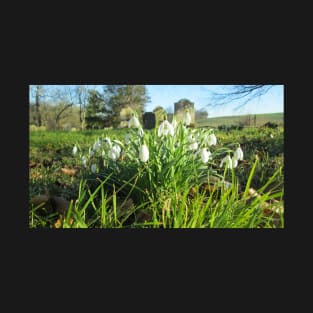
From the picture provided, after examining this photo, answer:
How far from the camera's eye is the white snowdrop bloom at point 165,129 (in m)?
3.15

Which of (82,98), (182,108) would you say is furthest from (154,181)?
(82,98)

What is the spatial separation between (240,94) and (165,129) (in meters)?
0.79

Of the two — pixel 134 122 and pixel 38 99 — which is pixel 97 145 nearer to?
pixel 134 122

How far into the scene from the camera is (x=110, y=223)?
311 cm

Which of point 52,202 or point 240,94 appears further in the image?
point 240,94

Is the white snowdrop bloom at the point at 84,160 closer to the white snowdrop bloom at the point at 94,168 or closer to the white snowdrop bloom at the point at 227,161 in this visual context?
the white snowdrop bloom at the point at 94,168

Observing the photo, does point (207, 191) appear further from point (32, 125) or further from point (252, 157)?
point (32, 125)

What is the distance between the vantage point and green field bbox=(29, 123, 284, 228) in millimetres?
3020

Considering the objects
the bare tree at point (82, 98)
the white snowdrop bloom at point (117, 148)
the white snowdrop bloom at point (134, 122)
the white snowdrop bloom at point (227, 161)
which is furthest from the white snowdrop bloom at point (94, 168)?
the white snowdrop bloom at point (227, 161)

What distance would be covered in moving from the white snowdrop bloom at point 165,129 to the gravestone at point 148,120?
0.37 meters

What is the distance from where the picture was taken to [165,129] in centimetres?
318

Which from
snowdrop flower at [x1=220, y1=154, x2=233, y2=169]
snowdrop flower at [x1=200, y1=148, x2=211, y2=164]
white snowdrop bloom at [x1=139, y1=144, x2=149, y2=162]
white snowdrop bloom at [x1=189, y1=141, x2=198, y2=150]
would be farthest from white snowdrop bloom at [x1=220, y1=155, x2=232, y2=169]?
white snowdrop bloom at [x1=139, y1=144, x2=149, y2=162]

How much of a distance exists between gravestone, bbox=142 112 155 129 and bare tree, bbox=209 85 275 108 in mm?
541

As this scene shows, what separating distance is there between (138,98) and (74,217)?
3.85 feet
